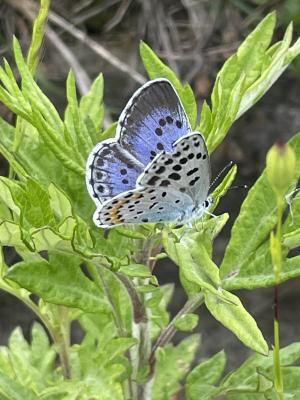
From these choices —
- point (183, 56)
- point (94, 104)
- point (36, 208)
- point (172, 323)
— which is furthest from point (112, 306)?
point (183, 56)

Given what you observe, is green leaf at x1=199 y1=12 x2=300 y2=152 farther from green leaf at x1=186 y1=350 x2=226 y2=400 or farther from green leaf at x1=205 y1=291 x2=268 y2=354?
green leaf at x1=186 y1=350 x2=226 y2=400

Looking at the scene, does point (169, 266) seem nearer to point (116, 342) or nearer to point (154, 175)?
point (116, 342)

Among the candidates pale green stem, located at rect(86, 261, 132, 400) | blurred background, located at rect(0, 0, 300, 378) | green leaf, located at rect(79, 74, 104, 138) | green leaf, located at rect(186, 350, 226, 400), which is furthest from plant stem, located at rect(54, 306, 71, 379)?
blurred background, located at rect(0, 0, 300, 378)

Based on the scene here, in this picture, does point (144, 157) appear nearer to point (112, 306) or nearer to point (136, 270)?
point (136, 270)

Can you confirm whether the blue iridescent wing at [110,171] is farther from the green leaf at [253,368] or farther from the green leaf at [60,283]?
the green leaf at [253,368]

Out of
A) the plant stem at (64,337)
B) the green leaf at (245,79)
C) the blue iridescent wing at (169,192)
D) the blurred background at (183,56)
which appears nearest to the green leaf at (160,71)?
the green leaf at (245,79)

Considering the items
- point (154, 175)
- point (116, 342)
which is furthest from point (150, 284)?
point (154, 175)
